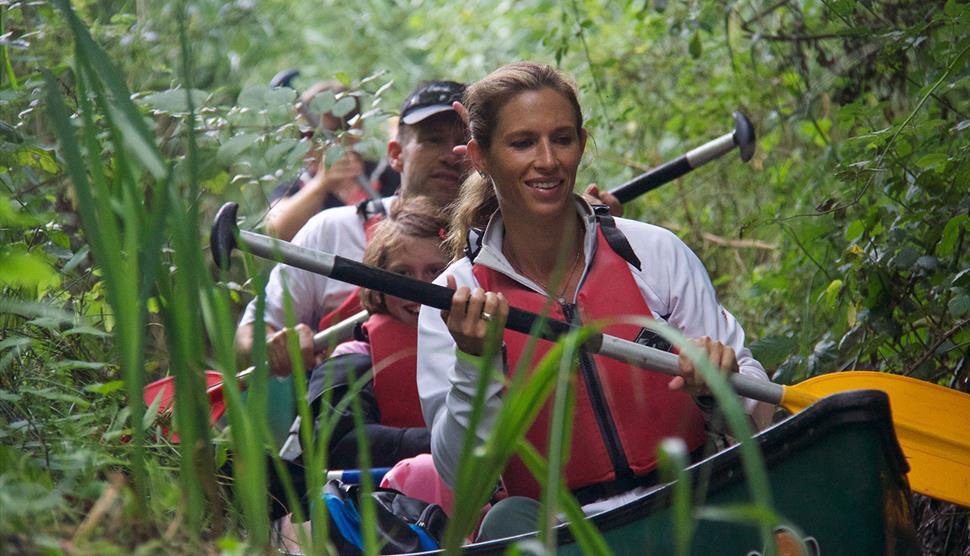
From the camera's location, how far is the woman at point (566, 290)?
8.44 feet

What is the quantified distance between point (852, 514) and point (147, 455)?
112 centimetres

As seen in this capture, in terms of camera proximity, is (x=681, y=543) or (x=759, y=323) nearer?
(x=681, y=543)

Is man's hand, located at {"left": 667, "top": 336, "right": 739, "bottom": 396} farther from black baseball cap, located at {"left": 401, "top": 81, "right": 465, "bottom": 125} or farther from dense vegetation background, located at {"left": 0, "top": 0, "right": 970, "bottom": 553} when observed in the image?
black baseball cap, located at {"left": 401, "top": 81, "right": 465, "bottom": 125}

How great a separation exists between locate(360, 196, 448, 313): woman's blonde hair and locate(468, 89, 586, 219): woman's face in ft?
1.60

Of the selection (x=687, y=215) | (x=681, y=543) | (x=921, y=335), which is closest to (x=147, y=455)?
(x=681, y=543)

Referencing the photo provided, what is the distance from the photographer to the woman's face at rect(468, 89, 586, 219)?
2.74 meters

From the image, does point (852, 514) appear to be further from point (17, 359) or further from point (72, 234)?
point (72, 234)

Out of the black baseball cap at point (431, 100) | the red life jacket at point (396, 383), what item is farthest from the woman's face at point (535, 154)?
the black baseball cap at point (431, 100)

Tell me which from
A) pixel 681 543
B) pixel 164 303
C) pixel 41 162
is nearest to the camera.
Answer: pixel 681 543

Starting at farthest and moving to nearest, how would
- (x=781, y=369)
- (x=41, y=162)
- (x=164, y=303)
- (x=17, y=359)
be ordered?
(x=781, y=369) < (x=41, y=162) < (x=17, y=359) < (x=164, y=303)

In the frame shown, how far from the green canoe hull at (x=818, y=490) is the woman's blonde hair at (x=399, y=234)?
4.03 ft

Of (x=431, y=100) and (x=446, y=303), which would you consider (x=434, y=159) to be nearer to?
(x=431, y=100)

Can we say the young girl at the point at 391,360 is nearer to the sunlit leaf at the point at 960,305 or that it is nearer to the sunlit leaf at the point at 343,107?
the sunlit leaf at the point at 343,107

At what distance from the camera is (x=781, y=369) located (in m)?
3.19
